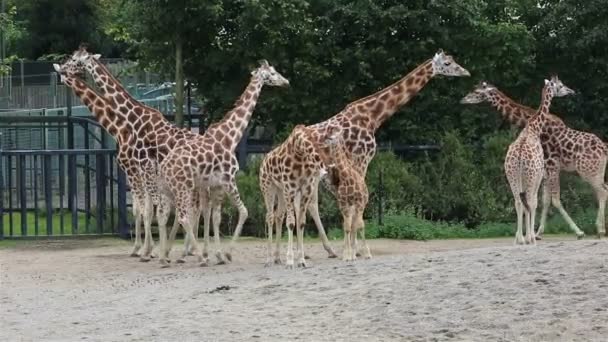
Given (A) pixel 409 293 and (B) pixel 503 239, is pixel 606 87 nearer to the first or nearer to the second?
(B) pixel 503 239

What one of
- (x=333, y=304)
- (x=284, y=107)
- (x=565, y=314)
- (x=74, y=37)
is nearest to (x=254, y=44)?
(x=284, y=107)

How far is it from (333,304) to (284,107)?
10.5m

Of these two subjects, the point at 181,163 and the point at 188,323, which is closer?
the point at 188,323

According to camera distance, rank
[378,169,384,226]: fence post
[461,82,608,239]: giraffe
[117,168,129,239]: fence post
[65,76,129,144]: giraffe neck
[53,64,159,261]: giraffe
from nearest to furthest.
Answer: [53,64,159,261]: giraffe
[65,76,129,144]: giraffe neck
[461,82,608,239]: giraffe
[117,168,129,239]: fence post
[378,169,384,226]: fence post

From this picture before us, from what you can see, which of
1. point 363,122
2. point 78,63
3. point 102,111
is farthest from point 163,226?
point 78,63

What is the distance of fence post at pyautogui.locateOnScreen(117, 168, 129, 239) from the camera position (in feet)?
57.3

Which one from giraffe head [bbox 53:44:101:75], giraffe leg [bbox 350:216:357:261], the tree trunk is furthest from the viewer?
the tree trunk

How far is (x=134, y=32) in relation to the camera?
67.1 feet

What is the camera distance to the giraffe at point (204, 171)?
13594mm

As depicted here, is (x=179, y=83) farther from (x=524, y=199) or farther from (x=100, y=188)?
(x=524, y=199)

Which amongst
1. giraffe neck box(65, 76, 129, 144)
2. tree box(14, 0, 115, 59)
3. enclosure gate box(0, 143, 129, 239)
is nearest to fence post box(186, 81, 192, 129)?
enclosure gate box(0, 143, 129, 239)

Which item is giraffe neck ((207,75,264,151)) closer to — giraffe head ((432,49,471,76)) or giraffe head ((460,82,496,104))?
giraffe head ((432,49,471,76))

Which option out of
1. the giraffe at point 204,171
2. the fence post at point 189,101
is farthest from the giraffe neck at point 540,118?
the fence post at point 189,101

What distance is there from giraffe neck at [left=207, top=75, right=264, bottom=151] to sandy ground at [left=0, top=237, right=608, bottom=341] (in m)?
2.34
